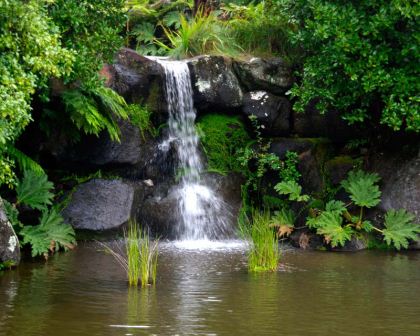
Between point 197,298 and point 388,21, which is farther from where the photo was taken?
point 388,21

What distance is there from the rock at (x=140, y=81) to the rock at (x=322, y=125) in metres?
2.69

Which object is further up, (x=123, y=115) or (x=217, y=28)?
(x=217, y=28)

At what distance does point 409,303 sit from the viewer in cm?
741

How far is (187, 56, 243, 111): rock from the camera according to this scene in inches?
556

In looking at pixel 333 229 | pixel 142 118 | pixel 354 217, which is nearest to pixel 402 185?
pixel 354 217

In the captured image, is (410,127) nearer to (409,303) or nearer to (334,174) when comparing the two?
(334,174)

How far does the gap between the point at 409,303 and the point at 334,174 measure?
598 cm

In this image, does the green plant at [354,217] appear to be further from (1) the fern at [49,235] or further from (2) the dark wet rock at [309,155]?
(1) the fern at [49,235]

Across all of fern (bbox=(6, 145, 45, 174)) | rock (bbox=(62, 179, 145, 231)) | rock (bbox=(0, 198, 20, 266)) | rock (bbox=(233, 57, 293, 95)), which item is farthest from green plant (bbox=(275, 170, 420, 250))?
rock (bbox=(0, 198, 20, 266))

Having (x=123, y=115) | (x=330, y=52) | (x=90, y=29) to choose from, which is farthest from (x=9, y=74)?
(x=330, y=52)

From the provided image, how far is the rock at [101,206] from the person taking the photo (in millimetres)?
12023

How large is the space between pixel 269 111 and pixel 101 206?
4033mm

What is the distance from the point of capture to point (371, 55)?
455 inches

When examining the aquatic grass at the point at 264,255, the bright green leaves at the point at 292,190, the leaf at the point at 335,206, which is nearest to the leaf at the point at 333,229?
the leaf at the point at 335,206
